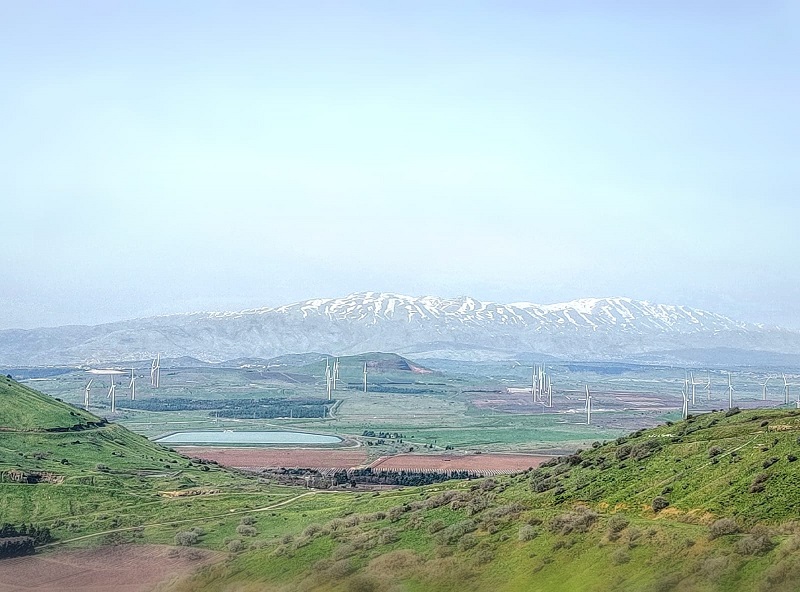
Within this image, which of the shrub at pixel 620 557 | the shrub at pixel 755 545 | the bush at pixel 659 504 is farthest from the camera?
the bush at pixel 659 504

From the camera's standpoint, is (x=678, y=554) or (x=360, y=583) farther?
(x=360, y=583)

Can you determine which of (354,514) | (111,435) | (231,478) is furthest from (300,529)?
(111,435)

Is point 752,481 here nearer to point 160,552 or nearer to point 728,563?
point 728,563

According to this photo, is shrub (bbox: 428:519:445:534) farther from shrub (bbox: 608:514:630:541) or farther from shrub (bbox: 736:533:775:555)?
shrub (bbox: 736:533:775:555)

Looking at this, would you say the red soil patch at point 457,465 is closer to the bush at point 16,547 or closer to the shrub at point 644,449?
the shrub at point 644,449

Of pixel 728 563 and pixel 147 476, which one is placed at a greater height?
pixel 728 563

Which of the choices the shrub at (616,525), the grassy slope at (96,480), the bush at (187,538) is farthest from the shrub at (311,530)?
the shrub at (616,525)

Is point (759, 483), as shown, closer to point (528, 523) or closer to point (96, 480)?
point (528, 523)
